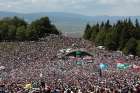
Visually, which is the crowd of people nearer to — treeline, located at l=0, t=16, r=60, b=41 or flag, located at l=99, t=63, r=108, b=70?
flag, located at l=99, t=63, r=108, b=70

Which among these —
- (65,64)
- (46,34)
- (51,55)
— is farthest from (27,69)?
(46,34)

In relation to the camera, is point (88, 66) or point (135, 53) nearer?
point (88, 66)

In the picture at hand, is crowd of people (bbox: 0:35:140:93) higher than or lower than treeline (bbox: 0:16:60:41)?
higher

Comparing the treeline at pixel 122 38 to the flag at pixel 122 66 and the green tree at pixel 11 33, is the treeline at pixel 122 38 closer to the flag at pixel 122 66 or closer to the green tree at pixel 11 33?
the green tree at pixel 11 33

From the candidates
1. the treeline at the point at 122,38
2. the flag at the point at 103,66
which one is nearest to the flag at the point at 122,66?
the flag at the point at 103,66

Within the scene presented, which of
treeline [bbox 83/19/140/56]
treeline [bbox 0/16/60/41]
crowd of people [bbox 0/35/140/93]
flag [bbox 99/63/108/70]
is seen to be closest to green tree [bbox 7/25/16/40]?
treeline [bbox 0/16/60/41]

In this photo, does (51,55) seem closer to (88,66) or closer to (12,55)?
(12,55)

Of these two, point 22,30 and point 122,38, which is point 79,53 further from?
point 22,30

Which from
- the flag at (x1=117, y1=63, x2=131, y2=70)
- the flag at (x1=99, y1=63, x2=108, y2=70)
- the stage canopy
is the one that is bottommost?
the stage canopy

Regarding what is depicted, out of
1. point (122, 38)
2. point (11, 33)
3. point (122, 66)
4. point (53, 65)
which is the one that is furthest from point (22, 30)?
point (122, 66)
